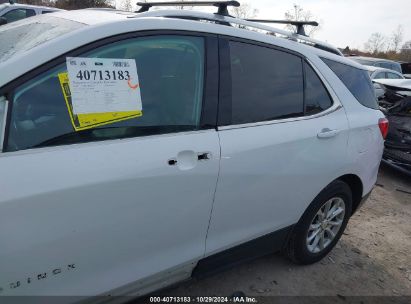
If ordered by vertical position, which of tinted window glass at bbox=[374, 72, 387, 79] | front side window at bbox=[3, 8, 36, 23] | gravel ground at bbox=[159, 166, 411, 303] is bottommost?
gravel ground at bbox=[159, 166, 411, 303]

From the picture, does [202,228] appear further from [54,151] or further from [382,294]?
[382,294]

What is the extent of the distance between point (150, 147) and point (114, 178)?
0.24m

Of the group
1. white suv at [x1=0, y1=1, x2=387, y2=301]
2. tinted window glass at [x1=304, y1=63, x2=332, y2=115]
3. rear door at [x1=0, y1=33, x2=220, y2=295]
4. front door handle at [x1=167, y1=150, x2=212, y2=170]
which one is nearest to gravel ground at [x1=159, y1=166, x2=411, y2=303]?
white suv at [x1=0, y1=1, x2=387, y2=301]

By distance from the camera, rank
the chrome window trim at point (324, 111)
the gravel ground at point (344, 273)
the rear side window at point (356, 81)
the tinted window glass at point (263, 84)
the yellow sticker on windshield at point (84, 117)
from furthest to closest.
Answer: the rear side window at point (356, 81) < the gravel ground at point (344, 273) < the chrome window trim at point (324, 111) < the tinted window glass at point (263, 84) < the yellow sticker on windshield at point (84, 117)

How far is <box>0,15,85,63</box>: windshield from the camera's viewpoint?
1829mm

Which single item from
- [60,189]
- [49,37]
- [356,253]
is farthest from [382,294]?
[49,37]

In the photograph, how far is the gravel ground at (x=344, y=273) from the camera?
9.60ft

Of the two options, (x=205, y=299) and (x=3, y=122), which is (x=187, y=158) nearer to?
(x=3, y=122)

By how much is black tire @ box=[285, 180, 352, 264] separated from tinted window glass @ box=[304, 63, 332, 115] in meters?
0.60

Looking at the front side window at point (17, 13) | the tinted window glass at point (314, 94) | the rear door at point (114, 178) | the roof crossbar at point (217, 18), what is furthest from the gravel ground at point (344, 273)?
the front side window at point (17, 13)

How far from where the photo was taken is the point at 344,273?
3281 mm

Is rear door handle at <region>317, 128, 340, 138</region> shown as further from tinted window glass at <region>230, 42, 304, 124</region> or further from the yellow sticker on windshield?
the yellow sticker on windshield

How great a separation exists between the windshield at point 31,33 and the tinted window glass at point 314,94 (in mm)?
1593

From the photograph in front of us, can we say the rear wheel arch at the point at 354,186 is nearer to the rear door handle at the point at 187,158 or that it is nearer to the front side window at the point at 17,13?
the rear door handle at the point at 187,158
